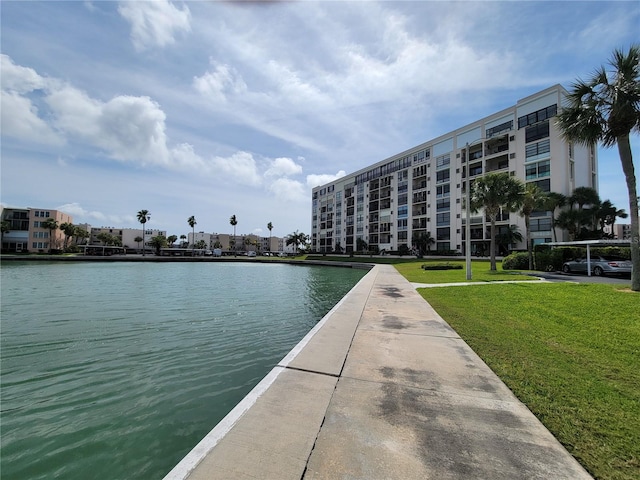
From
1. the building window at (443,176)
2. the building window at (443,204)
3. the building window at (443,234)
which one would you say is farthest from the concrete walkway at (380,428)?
the building window at (443,176)

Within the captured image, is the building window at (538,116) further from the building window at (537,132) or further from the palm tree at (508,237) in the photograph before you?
the palm tree at (508,237)

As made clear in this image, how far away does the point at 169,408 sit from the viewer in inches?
224

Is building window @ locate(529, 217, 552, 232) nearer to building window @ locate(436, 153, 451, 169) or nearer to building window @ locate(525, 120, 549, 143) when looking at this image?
building window @ locate(525, 120, 549, 143)

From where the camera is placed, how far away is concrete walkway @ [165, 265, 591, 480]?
2908mm

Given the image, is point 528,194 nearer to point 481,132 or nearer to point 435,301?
point 435,301

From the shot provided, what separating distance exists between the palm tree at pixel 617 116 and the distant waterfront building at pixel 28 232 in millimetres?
119258

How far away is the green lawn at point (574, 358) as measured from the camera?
3.38m

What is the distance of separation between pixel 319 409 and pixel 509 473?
2.17 m

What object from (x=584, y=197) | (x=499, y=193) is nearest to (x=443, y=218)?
(x=584, y=197)

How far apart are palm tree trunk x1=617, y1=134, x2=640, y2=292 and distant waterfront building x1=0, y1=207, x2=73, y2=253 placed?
120758 millimetres

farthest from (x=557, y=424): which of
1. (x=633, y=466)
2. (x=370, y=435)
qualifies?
(x=370, y=435)

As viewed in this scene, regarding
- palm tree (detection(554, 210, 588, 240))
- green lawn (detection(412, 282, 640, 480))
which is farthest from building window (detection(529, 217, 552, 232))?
green lawn (detection(412, 282, 640, 480))

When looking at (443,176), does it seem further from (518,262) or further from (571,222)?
(518,262)

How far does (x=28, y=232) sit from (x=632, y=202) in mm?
124953
